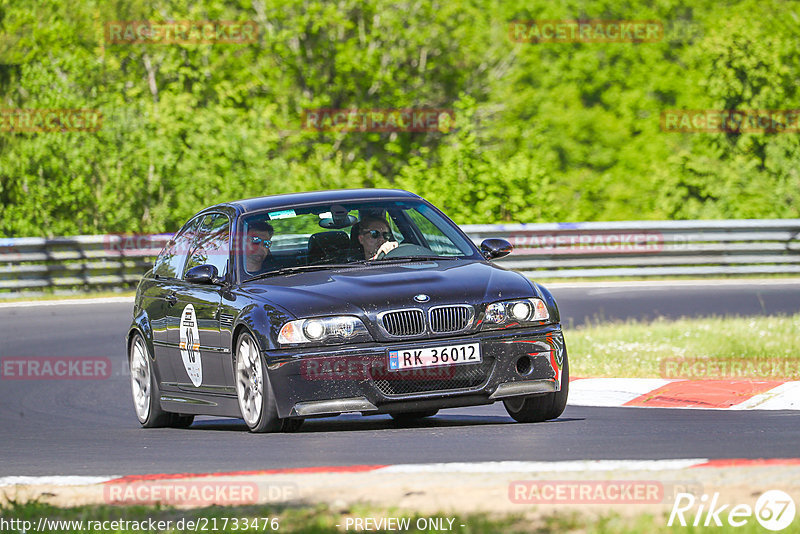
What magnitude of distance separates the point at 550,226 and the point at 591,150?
104 feet

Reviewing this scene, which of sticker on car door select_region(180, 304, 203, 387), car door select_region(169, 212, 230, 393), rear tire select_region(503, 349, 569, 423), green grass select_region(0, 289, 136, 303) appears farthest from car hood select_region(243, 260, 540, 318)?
green grass select_region(0, 289, 136, 303)

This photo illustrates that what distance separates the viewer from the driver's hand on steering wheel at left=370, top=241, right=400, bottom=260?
9.53 meters

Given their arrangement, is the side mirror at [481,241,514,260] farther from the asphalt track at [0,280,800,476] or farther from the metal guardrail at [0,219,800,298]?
the metal guardrail at [0,219,800,298]

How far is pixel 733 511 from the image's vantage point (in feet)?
17.5

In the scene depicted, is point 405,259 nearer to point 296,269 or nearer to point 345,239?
point 345,239

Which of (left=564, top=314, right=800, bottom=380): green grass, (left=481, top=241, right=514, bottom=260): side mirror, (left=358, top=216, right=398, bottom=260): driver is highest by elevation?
(left=358, top=216, right=398, bottom=260): driver

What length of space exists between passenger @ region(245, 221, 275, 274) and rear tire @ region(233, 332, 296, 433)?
24.7 inches

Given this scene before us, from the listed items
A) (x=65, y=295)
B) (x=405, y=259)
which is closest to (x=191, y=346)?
(x=405, y=259)

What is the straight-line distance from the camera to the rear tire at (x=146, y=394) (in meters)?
10.6

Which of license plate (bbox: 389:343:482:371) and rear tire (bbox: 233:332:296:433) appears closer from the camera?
license plate (bbox: 389:343:482:371)

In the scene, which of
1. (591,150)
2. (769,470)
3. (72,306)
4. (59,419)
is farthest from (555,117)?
(769,470)

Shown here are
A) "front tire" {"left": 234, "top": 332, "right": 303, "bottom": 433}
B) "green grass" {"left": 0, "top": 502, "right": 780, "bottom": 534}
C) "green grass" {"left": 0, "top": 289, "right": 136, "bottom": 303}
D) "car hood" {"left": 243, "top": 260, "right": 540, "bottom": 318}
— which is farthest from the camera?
"green grass" {"left": 0, "top": 289, "right": 136, "bottom": 303}

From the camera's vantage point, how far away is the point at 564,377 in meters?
8.94

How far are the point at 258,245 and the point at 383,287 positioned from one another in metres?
1.32
